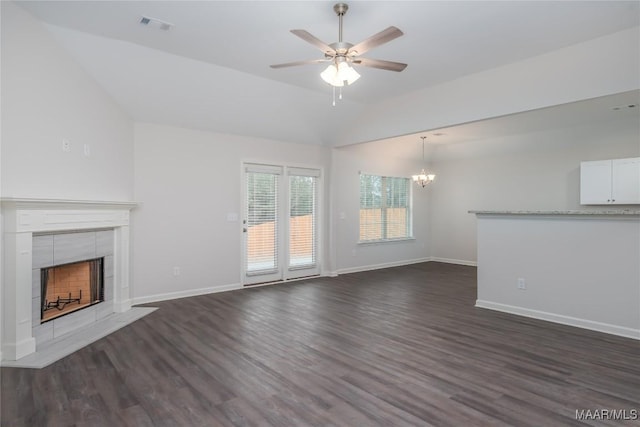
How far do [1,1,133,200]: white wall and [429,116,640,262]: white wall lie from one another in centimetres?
700

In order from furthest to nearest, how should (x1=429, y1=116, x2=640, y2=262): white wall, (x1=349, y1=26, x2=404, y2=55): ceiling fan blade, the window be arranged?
the window
(x1=429, y1=116, x2=640, y2=262): white wall
(x1=349, y1=26, x2=404, y2=55): ceiling fan blade

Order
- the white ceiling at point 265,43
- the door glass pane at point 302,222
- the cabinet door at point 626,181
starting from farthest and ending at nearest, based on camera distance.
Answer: the door glass pane at point 302,222 → the cabinet door at point 626,181 → the white ceiling at point 265,43

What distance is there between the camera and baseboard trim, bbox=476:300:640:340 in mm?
3637

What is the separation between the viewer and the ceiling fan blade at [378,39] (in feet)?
8.31

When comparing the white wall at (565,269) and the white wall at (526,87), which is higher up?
the white wall at (526,87)

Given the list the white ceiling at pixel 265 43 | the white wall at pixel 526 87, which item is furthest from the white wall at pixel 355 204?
the white ceiling at pixel 265 43

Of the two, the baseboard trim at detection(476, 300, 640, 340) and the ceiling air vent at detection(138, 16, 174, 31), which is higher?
the ceiling air vent at detection(138, 16, 174, 31)

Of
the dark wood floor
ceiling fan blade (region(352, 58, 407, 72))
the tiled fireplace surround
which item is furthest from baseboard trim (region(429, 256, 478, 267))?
the tiled fireplace surround

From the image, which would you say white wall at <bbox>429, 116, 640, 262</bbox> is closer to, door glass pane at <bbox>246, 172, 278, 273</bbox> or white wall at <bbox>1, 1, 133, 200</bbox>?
door glass pane at <bbox>246, 172, 278, 273</bbox>

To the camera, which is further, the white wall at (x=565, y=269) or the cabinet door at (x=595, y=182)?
the cabinet door at (x=595, y=182)

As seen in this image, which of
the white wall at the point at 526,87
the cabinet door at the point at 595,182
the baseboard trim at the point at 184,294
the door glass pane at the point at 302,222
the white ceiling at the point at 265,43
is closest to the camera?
the white ceiling at the point at 265,43

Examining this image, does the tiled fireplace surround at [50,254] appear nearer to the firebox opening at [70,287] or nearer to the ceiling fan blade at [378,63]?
the firebox opening at [70,287]

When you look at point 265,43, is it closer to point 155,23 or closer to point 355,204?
point 155,23

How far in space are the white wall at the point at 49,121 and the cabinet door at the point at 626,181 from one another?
305 inches
